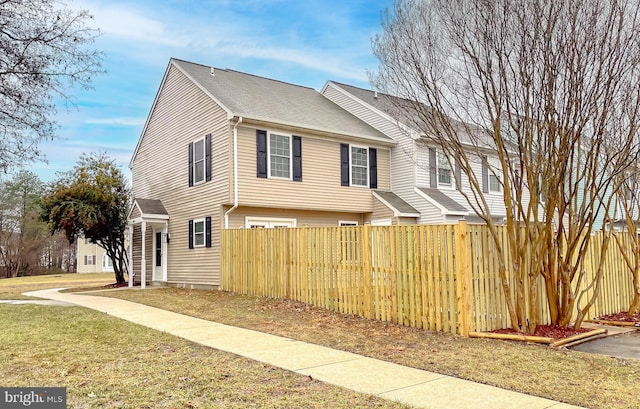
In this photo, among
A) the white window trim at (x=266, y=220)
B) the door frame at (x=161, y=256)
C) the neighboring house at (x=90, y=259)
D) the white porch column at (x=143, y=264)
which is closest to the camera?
the white window trim at (x=266, y=220)

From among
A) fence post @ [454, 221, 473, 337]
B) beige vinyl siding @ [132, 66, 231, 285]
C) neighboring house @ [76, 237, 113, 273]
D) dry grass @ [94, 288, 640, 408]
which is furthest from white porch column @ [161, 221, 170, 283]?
neighboring house @ [76, 237, 113, 273]

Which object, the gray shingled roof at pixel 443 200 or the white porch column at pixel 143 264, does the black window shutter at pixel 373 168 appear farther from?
the white porch column at pixel 143 264

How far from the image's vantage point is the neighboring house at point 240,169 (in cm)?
1589

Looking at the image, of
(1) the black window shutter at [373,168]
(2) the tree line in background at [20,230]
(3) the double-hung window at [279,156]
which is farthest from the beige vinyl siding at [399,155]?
(2) the tree line in background at [20,230]

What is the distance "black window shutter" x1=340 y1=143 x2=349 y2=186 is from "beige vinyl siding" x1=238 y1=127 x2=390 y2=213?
6.7 inches

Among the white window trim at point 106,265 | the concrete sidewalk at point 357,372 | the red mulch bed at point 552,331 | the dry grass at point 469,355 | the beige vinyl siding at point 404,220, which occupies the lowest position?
the white window trim at point 106,265

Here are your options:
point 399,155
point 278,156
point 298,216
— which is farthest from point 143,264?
point 399,155

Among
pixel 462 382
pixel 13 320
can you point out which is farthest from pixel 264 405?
pixel 13 320

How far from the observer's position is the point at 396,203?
720 inches

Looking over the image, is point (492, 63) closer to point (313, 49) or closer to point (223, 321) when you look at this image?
point (223, 321)

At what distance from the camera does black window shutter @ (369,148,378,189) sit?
62.2 feet

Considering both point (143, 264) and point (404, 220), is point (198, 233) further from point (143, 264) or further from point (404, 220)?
point (404, 220)

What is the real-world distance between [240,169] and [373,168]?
5692mm

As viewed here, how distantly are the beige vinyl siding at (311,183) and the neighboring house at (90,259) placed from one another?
35.4m
